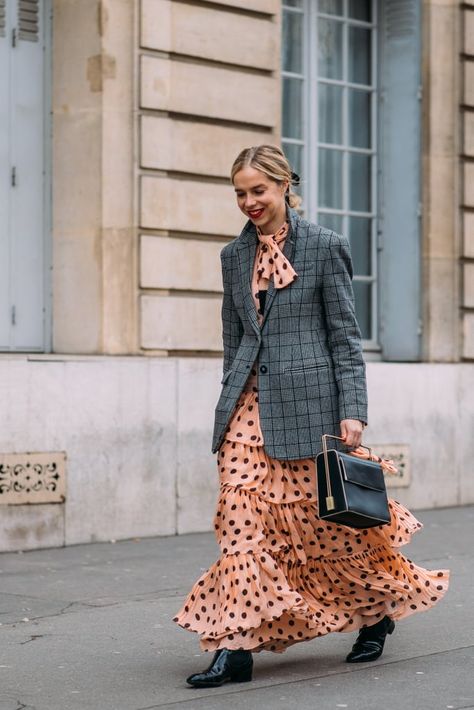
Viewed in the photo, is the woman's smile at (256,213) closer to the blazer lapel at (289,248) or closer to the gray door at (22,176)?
the blazer lapel at (289,248)

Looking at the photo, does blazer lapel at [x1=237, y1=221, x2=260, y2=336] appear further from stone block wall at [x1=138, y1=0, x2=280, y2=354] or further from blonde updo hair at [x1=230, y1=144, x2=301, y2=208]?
stone block wall at [x1=138, y1=0, x2=280, y2=354]

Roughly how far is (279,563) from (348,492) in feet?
1.34

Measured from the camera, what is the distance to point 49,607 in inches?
298

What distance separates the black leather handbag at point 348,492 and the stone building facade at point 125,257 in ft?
14.1

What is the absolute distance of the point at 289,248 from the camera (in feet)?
19.5

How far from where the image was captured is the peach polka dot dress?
5.61m

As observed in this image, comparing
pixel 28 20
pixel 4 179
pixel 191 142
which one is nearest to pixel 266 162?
pixel 4 179

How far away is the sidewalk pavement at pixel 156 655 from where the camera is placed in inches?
212

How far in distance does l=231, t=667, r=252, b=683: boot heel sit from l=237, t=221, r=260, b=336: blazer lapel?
4.01 ft

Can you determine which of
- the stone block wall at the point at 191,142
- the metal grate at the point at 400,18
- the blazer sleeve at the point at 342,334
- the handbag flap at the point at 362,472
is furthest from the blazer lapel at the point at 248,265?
the metal grate at the point at 400,18

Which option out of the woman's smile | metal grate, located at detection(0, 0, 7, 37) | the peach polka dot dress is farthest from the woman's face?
metal grate, located at detection(0, 0, 7, 37)

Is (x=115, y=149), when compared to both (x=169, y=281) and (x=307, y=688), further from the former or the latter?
(x=307, y=688)

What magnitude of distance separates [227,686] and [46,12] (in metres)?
6.60

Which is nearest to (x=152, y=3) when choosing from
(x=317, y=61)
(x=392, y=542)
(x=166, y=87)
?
(x=166, y=87)
